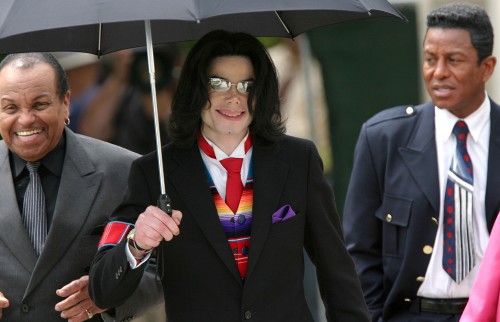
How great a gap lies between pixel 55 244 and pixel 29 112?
591mm

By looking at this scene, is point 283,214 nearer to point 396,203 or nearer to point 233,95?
point 233,95

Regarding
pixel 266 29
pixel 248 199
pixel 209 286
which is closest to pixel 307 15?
pixel 266 29

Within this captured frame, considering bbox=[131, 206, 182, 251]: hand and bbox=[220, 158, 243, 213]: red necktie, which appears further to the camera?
bbox=[220, 158, 243, 213]: red necktie

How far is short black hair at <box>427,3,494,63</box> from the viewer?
596cm

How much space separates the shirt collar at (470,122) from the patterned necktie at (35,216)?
1990 millimetres

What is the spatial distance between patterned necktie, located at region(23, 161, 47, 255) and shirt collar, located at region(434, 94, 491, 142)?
1990 millimetres

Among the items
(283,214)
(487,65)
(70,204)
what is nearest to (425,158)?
(487,65)

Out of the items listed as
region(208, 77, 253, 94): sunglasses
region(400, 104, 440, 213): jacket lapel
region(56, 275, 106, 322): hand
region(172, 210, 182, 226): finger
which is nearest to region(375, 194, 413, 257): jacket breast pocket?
region(400, 104, 440, 213): jacket lapel

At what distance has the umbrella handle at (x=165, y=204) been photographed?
4.46 meters

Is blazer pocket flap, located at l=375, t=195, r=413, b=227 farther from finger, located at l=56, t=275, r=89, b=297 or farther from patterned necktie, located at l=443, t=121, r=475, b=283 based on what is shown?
finger, located at l=56, t=275, r=89, b=297

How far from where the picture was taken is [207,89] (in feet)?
15.8

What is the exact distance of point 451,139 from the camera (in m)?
5.91

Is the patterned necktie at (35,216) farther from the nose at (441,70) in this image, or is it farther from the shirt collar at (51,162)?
the nose at (441,70)

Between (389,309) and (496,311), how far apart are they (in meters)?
1.39
